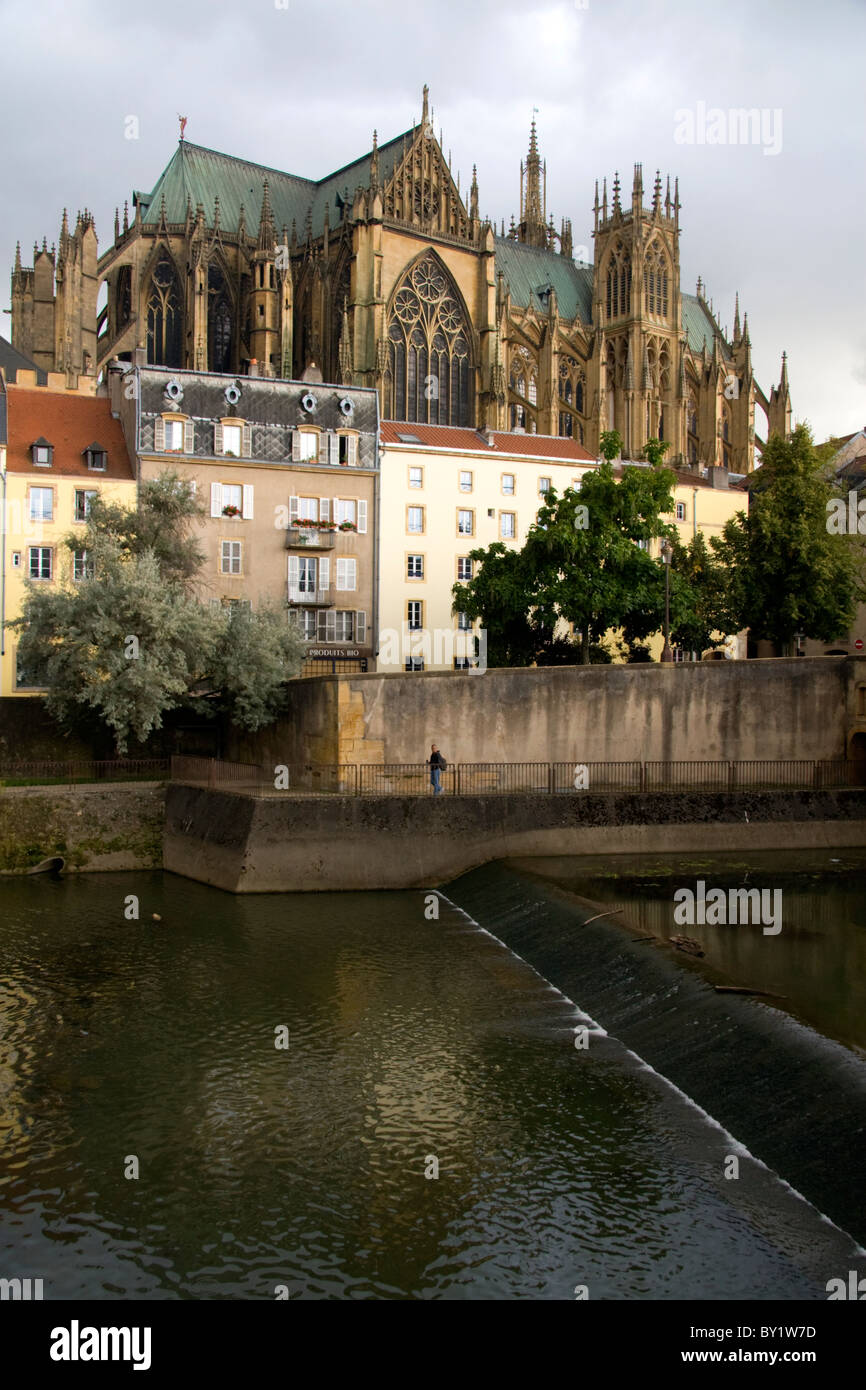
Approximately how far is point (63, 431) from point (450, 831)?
91.4 ft

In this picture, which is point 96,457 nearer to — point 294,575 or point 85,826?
point 294,575

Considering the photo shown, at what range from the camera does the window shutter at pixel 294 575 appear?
51.5 m

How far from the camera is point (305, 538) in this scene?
169ft

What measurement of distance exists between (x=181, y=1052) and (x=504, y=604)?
28638 millimetres

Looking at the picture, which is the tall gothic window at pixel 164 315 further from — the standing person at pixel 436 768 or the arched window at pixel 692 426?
the standing person at pixel 436 768

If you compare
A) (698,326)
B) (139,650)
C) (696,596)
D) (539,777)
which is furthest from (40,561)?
(698,326)

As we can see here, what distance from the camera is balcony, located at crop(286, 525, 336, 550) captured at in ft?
168

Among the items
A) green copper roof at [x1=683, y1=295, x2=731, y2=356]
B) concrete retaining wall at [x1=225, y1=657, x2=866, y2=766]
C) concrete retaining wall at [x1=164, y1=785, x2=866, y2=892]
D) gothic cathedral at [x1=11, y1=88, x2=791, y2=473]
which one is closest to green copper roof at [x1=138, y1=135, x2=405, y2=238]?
gothic cathedral at [x1=11, y1=88, x2=791, y2=473]

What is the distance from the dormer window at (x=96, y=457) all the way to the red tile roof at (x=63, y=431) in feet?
0.61

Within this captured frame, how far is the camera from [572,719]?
36062mm

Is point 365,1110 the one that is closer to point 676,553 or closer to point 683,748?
point 683,748

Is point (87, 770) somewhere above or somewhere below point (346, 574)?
below
